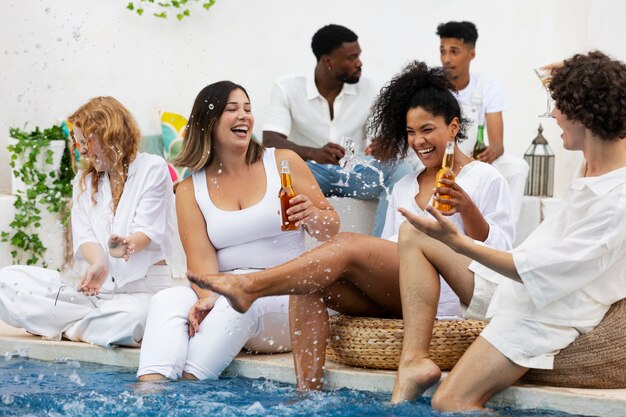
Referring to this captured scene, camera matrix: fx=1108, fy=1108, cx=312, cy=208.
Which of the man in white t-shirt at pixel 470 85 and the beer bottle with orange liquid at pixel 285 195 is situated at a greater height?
the man in white t-shirt at pixel 470 85

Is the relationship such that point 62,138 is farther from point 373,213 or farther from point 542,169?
point 542,169

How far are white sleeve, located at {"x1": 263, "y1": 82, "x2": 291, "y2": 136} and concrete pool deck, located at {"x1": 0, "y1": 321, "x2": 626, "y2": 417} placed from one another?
2.55 meters

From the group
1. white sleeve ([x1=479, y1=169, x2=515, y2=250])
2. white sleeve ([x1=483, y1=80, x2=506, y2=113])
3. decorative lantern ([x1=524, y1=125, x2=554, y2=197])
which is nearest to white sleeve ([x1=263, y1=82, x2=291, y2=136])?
white sleeve ([x1=483, y1=80, x2=506, y2=113])

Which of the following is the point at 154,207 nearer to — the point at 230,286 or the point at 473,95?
the point at 230,286

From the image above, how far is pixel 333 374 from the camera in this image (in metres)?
4.74

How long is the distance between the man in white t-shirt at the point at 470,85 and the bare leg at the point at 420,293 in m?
3.51

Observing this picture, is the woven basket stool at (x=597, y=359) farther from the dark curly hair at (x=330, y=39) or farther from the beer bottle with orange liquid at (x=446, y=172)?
the dark curly hair at (x=330, y=39)

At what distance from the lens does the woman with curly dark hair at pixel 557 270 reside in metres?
4.02

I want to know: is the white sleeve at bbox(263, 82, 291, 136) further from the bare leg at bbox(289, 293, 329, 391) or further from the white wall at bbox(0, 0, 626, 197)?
the bare leg at bbox(289, 293, 329, 391)

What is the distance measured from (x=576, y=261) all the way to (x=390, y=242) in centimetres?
93

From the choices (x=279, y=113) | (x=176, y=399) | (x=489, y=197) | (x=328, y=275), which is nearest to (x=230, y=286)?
(x=328, y=275)

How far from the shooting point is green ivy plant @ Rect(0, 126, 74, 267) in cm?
758

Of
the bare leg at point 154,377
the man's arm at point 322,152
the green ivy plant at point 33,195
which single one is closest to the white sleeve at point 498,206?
the bare leg at point 154,377

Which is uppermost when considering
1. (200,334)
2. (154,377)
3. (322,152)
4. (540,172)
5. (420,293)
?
(322,152)
